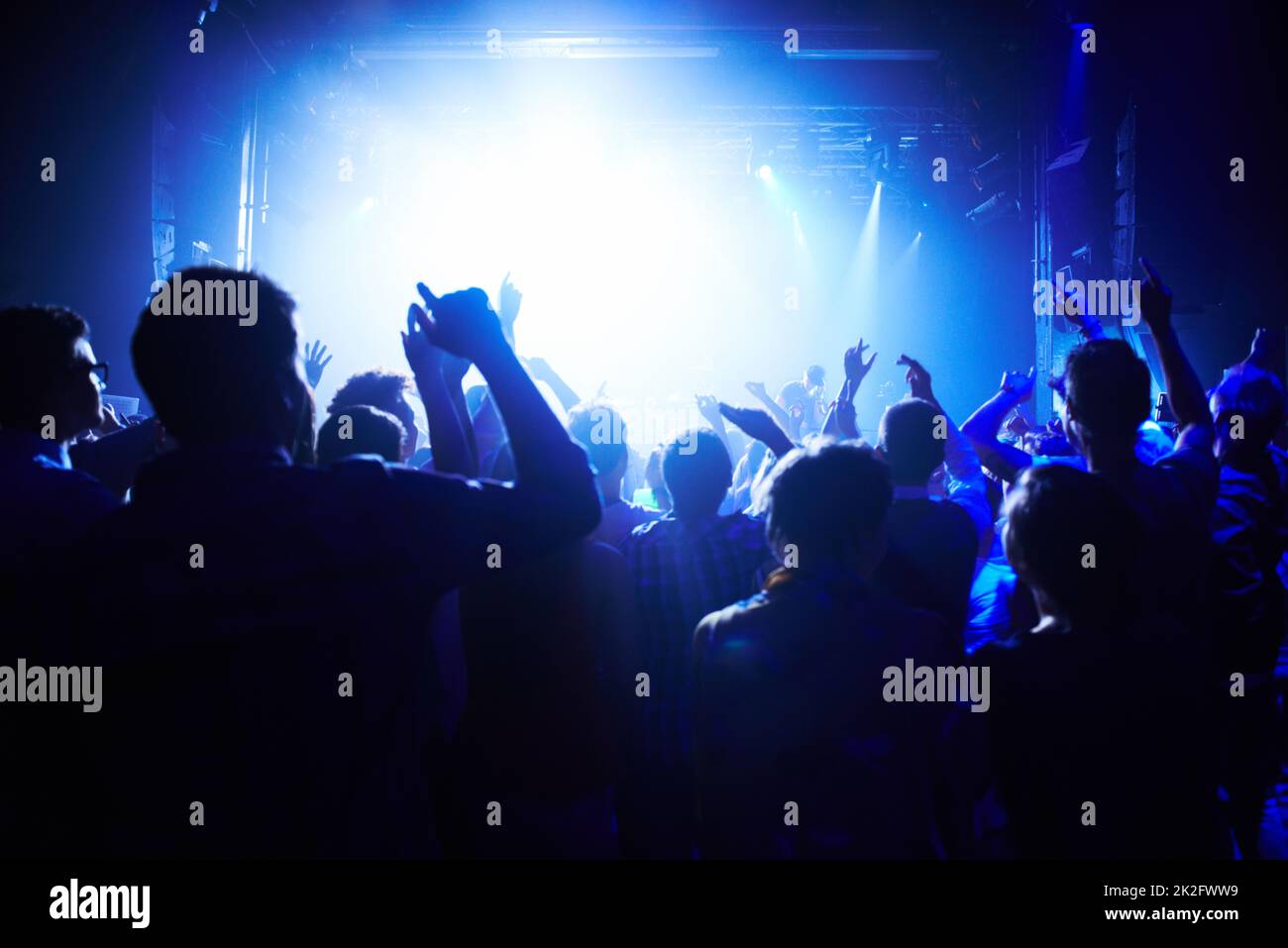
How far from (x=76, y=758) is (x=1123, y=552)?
1.89m

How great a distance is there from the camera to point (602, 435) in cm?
256

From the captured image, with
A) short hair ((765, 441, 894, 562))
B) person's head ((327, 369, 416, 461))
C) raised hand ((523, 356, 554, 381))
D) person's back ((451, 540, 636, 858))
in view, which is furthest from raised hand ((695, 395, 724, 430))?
short hair ((765, 441, 894, 562))

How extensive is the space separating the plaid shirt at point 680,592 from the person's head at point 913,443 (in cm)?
48

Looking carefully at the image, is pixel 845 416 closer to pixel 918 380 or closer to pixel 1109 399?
pixel 918 380

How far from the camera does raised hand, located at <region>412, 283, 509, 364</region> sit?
4.00ft

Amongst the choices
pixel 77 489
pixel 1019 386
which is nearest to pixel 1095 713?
pixel 1019 386

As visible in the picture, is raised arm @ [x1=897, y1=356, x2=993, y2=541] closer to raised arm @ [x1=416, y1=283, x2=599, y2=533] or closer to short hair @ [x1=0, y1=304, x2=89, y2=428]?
raised arm @ [x1=416, y1=283, x2=599, y2=533]

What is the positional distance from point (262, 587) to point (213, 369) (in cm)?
32

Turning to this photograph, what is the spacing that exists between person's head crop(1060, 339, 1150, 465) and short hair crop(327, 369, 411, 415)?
2039 millimetres

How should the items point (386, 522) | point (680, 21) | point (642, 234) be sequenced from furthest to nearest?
point (642, 234) → point (680, 21) → point (386, 522)

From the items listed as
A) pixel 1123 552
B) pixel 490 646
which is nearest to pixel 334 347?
pixel 490 646

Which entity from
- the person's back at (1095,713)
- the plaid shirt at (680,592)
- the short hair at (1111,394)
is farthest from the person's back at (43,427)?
the short hair at (1111,394)

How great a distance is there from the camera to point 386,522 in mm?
1154
